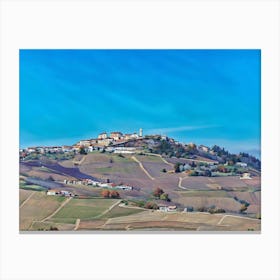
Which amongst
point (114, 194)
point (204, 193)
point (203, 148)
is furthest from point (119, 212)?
point (203, 148)

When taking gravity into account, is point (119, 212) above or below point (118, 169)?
below

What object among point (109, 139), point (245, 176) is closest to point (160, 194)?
point (109, 139)

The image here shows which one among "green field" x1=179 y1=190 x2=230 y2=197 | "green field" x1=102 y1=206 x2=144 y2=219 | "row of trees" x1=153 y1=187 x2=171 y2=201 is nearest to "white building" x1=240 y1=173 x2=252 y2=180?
"green field" x1=179 y1=190 x2=230 y2=197

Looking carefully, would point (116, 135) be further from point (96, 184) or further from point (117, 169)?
point (96, 184)

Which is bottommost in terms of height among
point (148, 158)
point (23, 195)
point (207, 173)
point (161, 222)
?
point (161, 222)

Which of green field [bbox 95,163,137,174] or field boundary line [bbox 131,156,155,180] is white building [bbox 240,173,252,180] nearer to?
field boundary line [bbox 131,156,155,180]

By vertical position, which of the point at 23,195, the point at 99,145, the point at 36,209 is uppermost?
the point at 99,145

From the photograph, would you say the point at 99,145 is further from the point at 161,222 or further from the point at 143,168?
the point at 161,222

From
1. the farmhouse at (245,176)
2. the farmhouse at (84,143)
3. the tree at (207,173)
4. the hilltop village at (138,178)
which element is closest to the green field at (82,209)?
the hilltop village at (138,178)

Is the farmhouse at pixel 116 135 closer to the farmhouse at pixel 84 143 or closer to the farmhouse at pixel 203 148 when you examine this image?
the farmhouse at pixel 84 143
